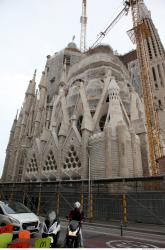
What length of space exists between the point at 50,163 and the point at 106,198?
16.1 meters

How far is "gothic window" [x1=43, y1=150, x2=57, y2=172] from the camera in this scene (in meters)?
27.7

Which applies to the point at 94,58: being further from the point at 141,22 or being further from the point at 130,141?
the point at 130,141

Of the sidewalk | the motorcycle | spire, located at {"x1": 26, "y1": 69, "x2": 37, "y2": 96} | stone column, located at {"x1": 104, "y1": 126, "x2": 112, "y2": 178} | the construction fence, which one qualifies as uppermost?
spire, located at {"x1": 26, "y1": 69, "x2": 37, "y2": 96}

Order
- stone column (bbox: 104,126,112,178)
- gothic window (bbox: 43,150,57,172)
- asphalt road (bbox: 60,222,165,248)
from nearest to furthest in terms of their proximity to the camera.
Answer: asphalt road (bbox: 60,222,165,248) → stone column (bbox: 104,126,112,178) → gothic window (bbox: 43,150,57,172)

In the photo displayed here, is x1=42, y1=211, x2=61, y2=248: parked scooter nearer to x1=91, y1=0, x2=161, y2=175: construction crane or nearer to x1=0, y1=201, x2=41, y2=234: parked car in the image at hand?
x1=0, y1=201, x2=41, y2=234: parked car

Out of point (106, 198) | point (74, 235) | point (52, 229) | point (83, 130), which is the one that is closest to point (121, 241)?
point (74, 235)

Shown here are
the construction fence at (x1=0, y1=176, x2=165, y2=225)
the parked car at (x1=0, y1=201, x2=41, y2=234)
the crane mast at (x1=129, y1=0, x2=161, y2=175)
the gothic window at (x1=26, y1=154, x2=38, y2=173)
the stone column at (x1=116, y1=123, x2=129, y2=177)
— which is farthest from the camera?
the gothic window at (x1=26, y1=154, x2=38, y2=173)

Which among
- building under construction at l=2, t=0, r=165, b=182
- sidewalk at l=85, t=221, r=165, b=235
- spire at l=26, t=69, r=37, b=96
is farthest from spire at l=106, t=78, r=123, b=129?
spire at l=26, t=69, r=37, b=96

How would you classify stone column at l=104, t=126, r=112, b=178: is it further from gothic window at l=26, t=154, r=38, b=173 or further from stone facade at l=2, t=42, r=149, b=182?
gothic window at l=26, t=154, r=38, b=173

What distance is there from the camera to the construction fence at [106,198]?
1222 centimetres

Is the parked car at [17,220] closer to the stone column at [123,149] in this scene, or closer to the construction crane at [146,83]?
the stone column at [123,149]

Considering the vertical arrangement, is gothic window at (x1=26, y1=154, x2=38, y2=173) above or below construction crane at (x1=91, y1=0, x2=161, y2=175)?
below

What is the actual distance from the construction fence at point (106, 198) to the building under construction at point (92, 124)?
185cm

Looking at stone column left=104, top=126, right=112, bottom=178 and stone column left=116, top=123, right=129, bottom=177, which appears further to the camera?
stone column left=104, top=126, right=112, bottom=178
